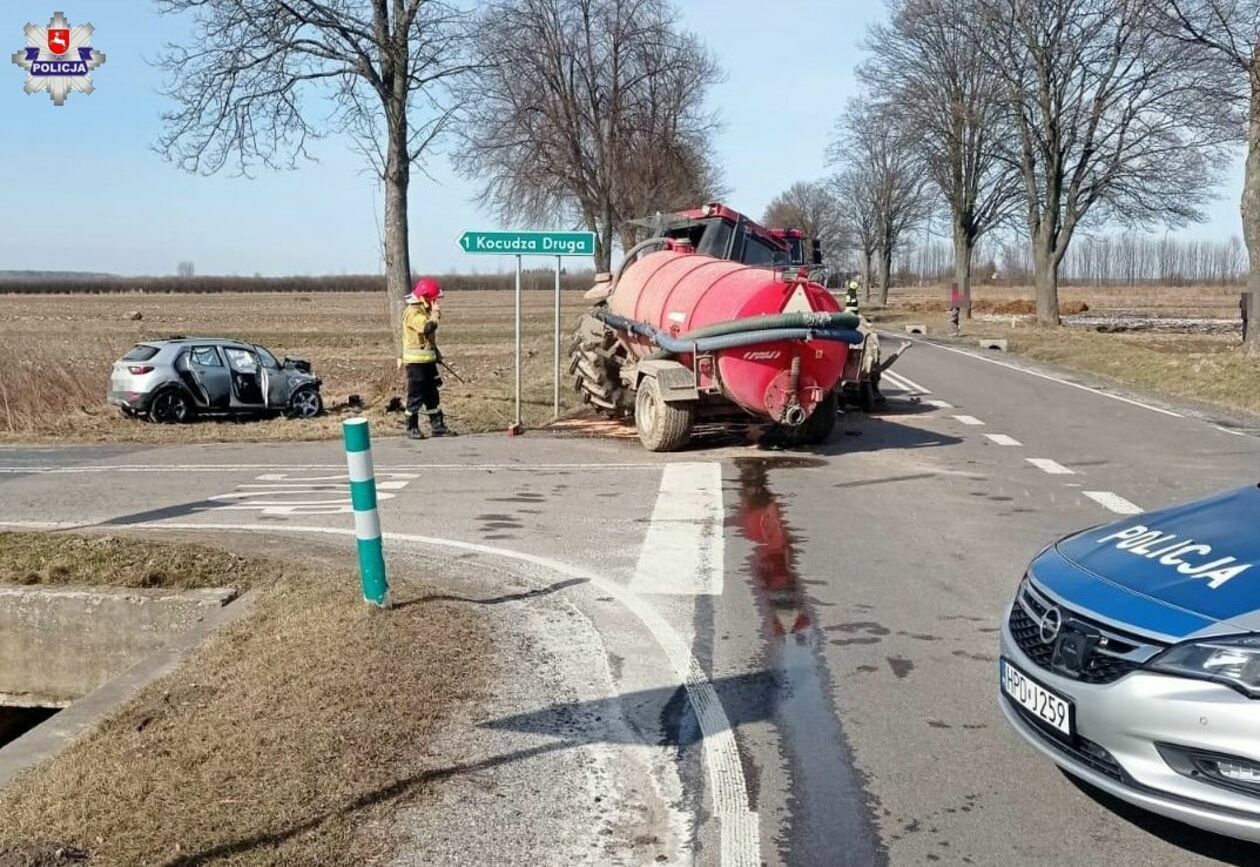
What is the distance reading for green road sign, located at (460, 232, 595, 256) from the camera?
50.6 ft

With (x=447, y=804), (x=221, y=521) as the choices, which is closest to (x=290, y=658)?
(x=447, y=804)

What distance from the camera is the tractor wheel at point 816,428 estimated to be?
1384 centimetres

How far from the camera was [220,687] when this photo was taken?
215 inches

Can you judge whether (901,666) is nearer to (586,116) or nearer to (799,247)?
(799,247)

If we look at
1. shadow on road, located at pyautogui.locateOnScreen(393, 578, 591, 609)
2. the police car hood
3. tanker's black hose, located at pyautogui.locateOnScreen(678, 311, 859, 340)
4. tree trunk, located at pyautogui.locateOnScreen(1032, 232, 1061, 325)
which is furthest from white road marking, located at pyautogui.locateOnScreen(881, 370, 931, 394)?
tree trunk, located at pyautogui.locateOnScreen(1032, 232, 1061, 325)

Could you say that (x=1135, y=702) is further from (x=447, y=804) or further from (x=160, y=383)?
(x=160, y=383)

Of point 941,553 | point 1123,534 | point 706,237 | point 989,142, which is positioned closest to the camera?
point 1123,534

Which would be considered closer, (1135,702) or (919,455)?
(1135,702)

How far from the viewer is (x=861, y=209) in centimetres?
7350

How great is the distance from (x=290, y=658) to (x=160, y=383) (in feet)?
45.3

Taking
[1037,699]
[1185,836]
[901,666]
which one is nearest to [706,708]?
[901,666]

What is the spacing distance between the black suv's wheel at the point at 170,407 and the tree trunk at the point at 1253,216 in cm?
2038

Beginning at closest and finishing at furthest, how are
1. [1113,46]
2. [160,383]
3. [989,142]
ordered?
[160,383]
[1113,46]
[989,142]

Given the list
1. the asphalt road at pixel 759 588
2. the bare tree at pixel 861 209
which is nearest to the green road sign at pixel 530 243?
the asphalt road at pixel 759 588
